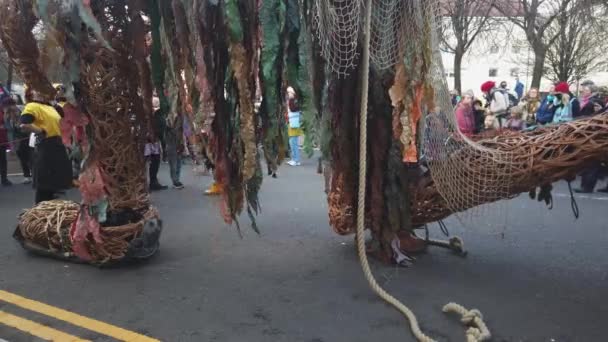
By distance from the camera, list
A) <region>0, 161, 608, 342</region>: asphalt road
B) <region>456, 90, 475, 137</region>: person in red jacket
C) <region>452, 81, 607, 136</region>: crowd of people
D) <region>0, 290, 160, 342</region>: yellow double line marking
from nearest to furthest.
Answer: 1. <region>0, 290, 160, 342</region>: yellow double line marking
2. <region>0, 161, 608, 342</region>: asphalt road
3. <region>452, 81, 607, 136</region>: crowd of people
4. <region>456, 90, 475, 137</region>: person in red jacket

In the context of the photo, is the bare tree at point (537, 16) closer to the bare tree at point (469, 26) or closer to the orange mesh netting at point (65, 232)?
the bare tree at point (469, 26)

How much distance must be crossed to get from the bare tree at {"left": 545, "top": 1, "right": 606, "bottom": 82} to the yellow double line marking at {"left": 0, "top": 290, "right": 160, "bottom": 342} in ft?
79.9

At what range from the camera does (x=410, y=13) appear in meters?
3.87

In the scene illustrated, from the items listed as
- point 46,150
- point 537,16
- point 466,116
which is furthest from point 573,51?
point 46,150

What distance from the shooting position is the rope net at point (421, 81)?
3799 millimetres

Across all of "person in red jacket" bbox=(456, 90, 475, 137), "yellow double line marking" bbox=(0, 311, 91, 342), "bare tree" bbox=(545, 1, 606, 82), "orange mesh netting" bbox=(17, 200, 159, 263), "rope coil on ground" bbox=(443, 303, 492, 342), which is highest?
"bare tree" bbox=(545, 1, 606, 82)

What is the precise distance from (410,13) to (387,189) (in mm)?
1498

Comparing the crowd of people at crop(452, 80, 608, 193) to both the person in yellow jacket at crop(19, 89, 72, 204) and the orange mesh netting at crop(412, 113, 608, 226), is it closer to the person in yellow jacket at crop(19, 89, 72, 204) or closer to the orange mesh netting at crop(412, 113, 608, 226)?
the orange mesh netting at crop(412, 113, 608, 226)

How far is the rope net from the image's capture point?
12.5 ft

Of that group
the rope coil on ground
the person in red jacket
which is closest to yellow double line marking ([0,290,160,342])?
the rope coil on ground

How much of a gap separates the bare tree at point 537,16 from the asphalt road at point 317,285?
17.6 metres

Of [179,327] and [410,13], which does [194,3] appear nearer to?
[410,13]


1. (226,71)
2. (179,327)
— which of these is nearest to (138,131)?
(226,71)

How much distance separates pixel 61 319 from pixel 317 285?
78.8 inches
